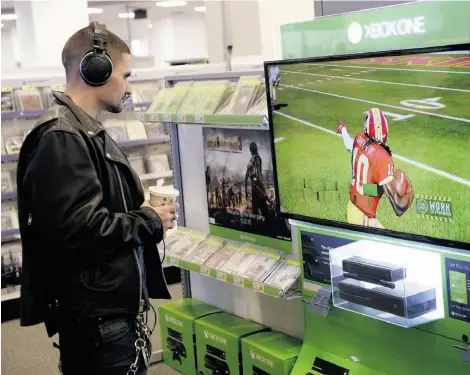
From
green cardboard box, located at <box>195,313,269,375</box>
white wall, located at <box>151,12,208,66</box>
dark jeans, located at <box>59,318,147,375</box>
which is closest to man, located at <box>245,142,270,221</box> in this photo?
green cardboard box, located at <box>195,313,269,375</box>

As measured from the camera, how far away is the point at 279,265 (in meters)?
3.78

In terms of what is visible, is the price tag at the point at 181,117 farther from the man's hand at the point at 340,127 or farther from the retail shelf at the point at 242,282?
the man's hand at the point at 340,127

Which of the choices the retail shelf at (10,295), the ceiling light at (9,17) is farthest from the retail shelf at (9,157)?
the ceiling light at (9,17)

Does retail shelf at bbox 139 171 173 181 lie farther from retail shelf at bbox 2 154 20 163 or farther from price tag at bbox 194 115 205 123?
price tag at bbox 194 115 205 123

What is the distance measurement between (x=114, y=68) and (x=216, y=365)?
2.20m

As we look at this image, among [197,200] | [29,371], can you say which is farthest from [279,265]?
[29,371]

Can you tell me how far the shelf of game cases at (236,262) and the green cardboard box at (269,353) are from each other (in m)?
0.35

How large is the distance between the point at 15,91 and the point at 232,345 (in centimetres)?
385

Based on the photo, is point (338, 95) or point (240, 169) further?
point (240, 169)

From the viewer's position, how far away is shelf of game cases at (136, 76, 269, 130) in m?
3.62

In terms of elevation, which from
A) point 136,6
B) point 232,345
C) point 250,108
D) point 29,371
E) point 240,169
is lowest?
point 29,371

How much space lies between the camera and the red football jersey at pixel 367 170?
2758 millimetres

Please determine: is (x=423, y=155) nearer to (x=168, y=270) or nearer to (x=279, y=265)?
(x=279, y=265)

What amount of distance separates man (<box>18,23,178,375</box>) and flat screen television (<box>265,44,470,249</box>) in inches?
29.1
